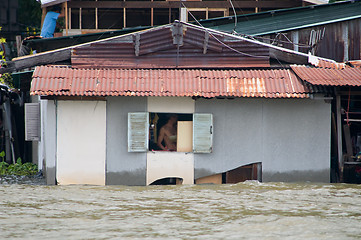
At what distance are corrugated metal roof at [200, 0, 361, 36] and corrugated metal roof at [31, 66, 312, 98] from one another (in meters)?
3.77

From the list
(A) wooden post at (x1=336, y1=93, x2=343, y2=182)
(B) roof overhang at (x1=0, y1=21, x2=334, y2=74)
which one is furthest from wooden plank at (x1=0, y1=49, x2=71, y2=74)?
(A) wooden post at (x1=336, y1=93, x2=343, y2=182)

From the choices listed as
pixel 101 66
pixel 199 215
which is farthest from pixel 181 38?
pixel 199 215

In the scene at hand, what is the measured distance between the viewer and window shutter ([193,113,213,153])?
13453 mm

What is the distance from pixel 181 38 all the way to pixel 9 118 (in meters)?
7.07

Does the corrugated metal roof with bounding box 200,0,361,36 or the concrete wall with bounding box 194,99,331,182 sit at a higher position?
the corrugated metal roof with bounding box 200,0,361,36

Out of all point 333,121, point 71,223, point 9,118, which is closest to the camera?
point 71,223

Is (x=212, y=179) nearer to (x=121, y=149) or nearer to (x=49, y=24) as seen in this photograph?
(x=121, y=149)

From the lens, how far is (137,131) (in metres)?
13.4

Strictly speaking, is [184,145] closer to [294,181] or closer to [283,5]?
[294,181]

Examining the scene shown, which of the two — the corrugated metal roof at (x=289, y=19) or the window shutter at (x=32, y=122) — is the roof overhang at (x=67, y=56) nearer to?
the window shutter at (x=32, y=122)

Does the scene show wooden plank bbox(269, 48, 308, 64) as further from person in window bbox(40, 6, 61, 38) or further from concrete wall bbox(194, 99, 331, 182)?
person in window bbox(40, 6, 61, 38)

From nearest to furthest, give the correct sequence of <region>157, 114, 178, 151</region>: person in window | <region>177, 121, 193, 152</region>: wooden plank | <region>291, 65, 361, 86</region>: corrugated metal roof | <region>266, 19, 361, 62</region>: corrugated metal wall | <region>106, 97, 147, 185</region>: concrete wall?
<region>291, 65, 361, 86</region>: corrugated metal roof < <region>106, 97, 147, 185</region>: concrete wall < <region>177, 121, 193, 152</region>: wooden plank < <region>157, 114, 178, 151</region>: person in window < <region>266, 19, 361, 62</region>: corrugated metal wall

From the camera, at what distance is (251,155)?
13.6 metres

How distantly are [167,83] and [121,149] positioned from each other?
200cm
